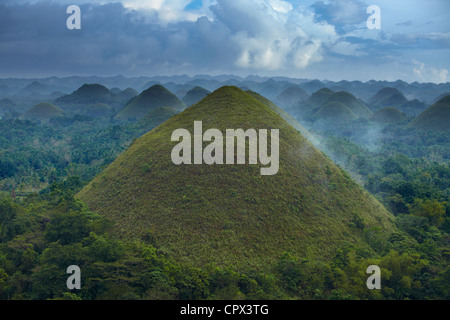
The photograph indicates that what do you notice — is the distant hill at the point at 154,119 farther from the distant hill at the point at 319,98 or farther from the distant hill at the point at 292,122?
the distant hill at the point at 319,98

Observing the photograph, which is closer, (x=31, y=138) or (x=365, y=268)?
(x=365, y=268)

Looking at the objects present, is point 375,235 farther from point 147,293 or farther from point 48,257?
point 48,257

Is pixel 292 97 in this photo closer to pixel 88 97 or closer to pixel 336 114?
pixel 336 114

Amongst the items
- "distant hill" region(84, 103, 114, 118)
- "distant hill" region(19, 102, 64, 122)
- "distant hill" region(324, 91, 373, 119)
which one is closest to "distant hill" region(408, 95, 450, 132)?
"distant hill" region(324, 91, 373, 119)

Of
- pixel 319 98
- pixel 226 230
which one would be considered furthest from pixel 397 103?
pixel 226 230

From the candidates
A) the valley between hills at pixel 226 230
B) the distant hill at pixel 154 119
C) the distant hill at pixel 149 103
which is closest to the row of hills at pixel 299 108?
the distant hill at pixel 149 103
